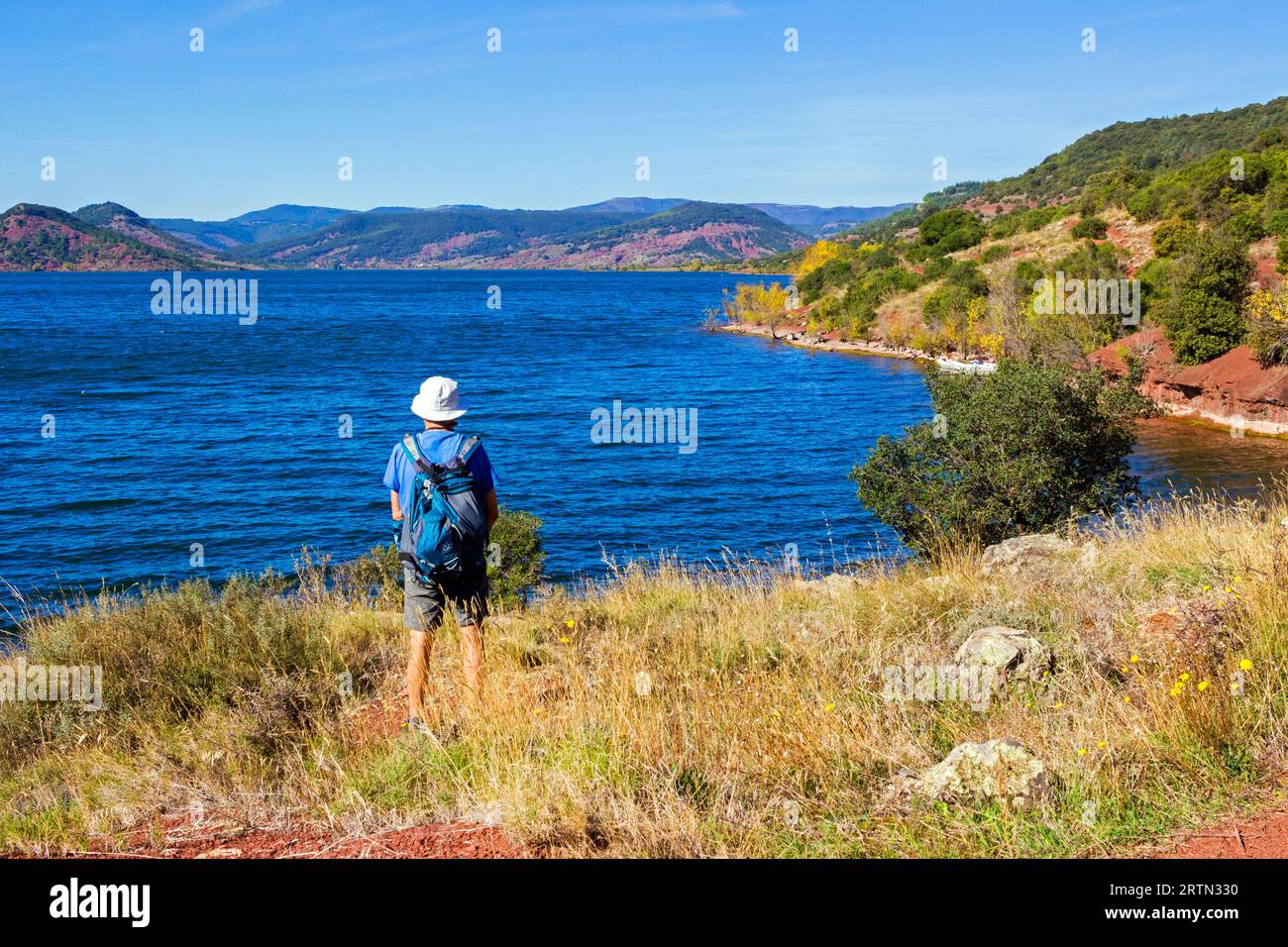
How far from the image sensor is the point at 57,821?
490 centimetres

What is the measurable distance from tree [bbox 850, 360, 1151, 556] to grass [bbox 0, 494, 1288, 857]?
337 inches

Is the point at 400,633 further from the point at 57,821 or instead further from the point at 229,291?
the point at 229,291

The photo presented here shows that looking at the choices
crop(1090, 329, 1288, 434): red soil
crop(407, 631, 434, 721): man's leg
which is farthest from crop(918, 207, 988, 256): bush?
crop(407, 631, 434, 721): man's leg

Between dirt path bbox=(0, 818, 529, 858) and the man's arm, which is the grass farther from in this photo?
the man's arm

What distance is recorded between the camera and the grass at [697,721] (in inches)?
164

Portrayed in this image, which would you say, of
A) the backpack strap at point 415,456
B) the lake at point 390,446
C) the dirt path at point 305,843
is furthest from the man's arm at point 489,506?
the lake at point 390,446

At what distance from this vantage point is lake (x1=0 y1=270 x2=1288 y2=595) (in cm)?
2528

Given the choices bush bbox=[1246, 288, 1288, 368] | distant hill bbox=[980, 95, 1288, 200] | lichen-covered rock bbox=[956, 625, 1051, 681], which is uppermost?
distant hill bbox=[980, 95, 1288, 200]

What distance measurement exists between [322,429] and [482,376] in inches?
757

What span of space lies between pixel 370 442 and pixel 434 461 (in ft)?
111

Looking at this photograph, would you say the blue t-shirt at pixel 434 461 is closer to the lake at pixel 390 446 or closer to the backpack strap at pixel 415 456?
the backpack strap at pixel 415 456

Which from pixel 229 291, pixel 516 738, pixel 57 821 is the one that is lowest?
pixel 57 821
